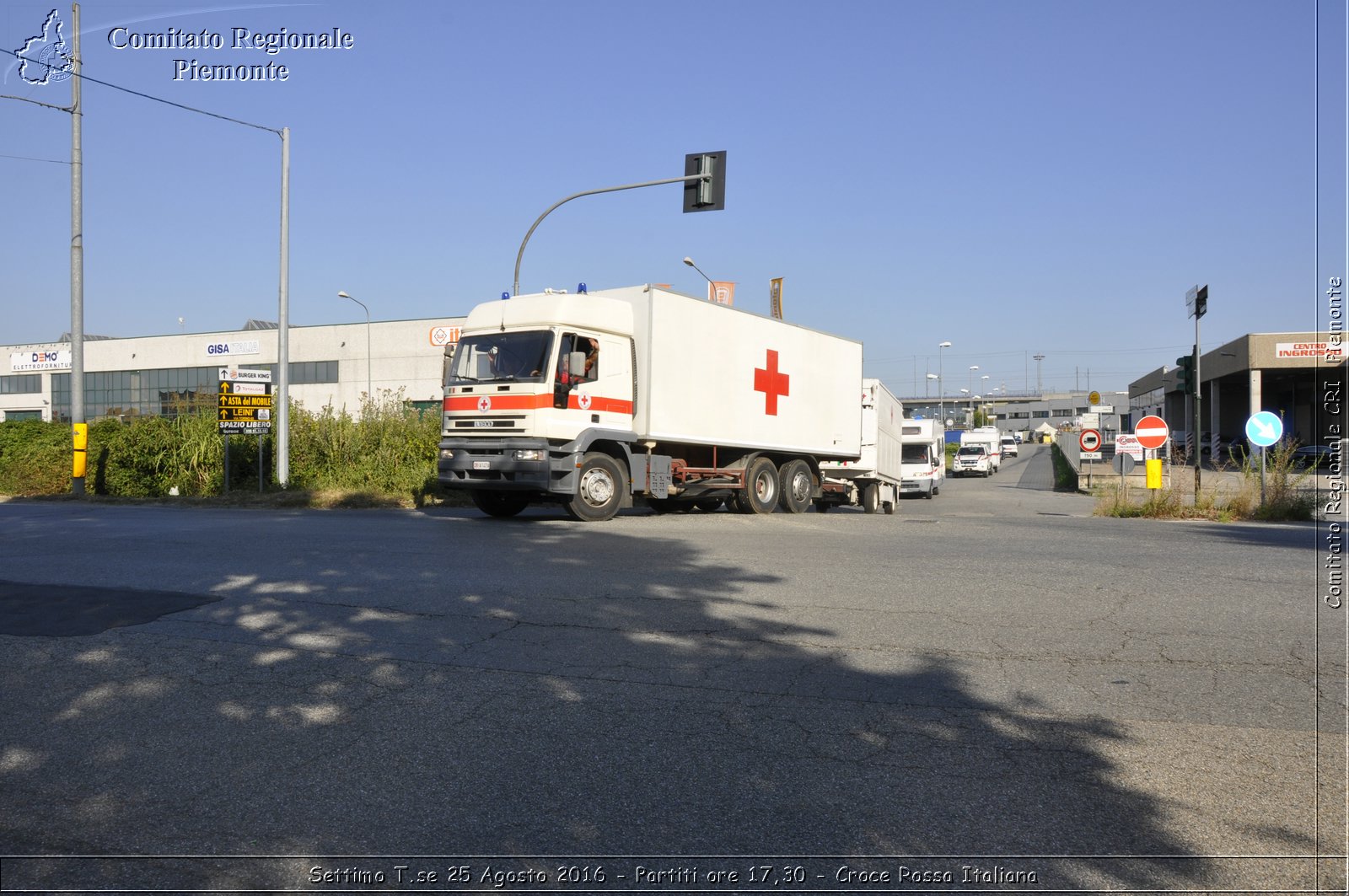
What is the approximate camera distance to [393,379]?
67.4 m

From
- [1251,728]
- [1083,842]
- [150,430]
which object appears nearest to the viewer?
[1083,842]

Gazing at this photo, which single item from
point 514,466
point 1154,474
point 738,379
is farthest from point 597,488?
point 1154,474

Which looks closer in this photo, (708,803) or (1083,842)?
Result: (1083,842)

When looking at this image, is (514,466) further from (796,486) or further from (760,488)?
(796,486)

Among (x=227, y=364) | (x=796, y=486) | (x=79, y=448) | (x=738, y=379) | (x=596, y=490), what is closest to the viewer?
(x=596, y=490)

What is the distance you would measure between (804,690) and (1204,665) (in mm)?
2525

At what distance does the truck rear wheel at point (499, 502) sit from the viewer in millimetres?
16125

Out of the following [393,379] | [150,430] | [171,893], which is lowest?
[171,893]

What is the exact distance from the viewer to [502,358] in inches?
588

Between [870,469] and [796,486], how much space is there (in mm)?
3601

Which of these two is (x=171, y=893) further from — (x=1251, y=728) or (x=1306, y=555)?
(x=1306, y=555)

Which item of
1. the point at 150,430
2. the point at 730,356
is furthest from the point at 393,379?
the point at 730,356

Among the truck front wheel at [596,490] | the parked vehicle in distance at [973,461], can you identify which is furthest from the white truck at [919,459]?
the parked vehicle in distance at [973,461]

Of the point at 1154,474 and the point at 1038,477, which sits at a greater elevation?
the point at 1154,474
